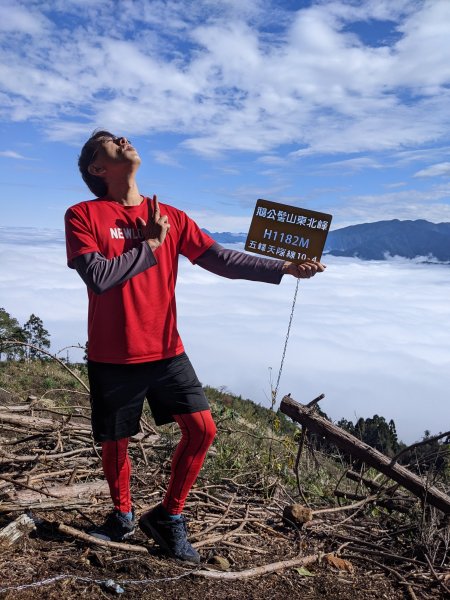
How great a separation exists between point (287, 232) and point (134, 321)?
1282 mm

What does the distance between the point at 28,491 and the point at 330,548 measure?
213 centimetres

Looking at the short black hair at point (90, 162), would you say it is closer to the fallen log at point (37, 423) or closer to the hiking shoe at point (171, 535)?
the hiking shoe at point (171, 535)

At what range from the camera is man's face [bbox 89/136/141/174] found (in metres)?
3.24

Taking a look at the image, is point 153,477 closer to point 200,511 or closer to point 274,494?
point 200,511

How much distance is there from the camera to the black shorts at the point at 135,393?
3259 millimetres

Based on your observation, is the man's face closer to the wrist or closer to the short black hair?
the short black hair

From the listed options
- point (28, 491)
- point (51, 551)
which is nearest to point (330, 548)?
point (51, 551)

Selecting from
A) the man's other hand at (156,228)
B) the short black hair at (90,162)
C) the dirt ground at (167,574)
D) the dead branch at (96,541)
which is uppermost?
the short black hair at (90,162)

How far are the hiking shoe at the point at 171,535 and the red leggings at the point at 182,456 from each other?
2.3 inches

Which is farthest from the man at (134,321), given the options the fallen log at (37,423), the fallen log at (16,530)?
the fallen log at (37,423)

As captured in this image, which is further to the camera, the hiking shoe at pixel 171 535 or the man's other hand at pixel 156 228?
the hiking shoe at pixel 171 535

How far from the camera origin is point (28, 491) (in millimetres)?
4109

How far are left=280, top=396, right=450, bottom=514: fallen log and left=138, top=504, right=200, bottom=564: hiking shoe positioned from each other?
61.9 inches

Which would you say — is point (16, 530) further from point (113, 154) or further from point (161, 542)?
point (113, 154)
